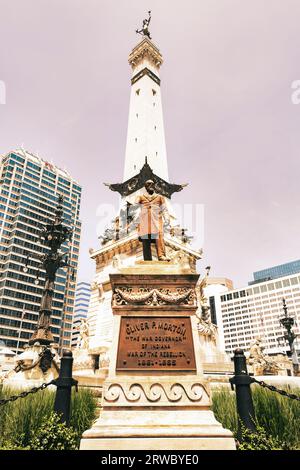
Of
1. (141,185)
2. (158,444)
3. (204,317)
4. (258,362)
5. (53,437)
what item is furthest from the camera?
Answer: (141,185)

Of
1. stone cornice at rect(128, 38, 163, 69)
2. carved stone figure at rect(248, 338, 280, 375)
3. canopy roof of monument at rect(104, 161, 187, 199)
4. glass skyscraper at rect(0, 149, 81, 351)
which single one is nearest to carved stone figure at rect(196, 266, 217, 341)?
carved stone figure at rect(248, 338, 280, 375)

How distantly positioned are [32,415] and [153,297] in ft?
8.57

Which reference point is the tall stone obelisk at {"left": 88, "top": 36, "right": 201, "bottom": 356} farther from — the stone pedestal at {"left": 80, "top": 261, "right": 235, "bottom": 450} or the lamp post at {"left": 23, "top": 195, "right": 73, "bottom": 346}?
the stone pedestal at {"left": 80, "top": 261, "right": 235, "bottom": 450}

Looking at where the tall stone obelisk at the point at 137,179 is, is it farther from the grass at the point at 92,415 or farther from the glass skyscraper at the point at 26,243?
the glass skyscraper at the point at 26,243

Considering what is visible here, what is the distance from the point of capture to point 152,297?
5305 mm

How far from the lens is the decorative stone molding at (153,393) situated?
14.6 ft

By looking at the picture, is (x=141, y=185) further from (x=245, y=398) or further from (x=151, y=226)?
(x=245, y=398)

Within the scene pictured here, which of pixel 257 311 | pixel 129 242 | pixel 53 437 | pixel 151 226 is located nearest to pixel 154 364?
pixel 53 437

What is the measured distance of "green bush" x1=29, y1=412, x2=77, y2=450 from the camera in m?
4.13

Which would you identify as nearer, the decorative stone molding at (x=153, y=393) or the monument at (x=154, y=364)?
the monument at (x=154, y=364)

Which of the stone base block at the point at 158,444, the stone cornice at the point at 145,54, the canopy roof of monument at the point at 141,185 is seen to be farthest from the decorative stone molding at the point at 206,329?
the stone cornice at the point at 145,54

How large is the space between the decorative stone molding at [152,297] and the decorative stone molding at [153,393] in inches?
48.8

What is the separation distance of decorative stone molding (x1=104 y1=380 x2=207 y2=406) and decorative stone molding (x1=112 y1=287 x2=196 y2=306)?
1240 millimetres

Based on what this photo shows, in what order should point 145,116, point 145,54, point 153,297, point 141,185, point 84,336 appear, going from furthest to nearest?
point 145,54 → point 145,116 → point 141,185 → point 84,336 → point 153,297
